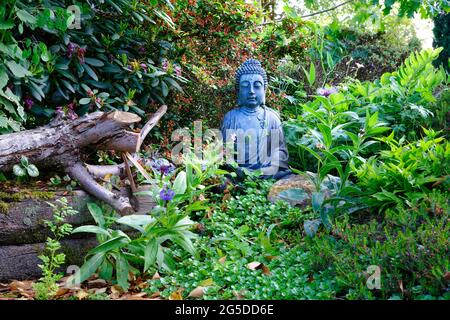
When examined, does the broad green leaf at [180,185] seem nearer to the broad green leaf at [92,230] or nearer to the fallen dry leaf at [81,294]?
the broad green leaf at [92,230]

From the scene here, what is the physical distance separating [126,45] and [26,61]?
118 cm

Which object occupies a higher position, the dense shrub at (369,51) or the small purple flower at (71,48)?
the dense shrub at (369,51)

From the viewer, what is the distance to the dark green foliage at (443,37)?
30.2 feet

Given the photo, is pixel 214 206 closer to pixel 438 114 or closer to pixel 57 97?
pixel 57 97

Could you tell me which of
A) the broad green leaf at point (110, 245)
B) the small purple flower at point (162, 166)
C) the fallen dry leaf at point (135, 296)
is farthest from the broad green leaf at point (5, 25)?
the fallen dry leaf at point (135, 296)

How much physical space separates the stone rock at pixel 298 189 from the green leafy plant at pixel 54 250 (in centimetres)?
Answer: 170

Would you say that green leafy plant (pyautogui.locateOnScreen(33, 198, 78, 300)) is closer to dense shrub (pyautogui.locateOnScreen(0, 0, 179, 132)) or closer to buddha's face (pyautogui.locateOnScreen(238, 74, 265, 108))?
dense shrub (pyautogui.locateOnScreen(0, 0, 179, 132))

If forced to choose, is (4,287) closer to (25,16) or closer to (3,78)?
(3,78)

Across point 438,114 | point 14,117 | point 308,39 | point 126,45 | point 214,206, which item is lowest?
point 214,206

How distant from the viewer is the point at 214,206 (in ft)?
15.1

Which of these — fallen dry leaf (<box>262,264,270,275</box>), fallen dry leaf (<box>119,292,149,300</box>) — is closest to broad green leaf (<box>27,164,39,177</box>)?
fallen dry leaf (<box>119,292,149,300</box>)

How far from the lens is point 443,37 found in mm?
9383
